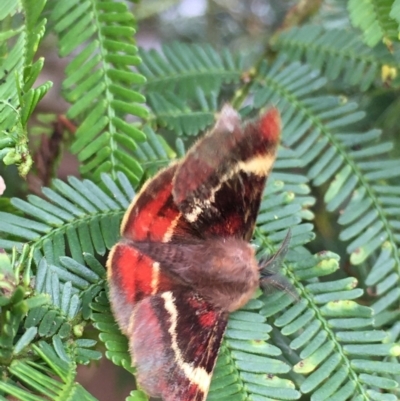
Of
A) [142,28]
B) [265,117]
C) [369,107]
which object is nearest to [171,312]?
[265,117]

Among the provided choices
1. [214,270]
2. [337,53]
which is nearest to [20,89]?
[214,270]

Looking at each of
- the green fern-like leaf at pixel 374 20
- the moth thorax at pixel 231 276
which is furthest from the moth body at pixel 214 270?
the green fern-like leaf at pixel 374 20

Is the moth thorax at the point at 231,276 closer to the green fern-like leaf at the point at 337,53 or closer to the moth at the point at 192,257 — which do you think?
the moth at the point at 192,257

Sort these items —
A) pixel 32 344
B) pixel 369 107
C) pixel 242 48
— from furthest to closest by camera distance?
Answer: pixel 242 48 < pixel 369 107 < pixel 32 344

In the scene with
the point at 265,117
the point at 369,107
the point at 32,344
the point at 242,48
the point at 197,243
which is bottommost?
the point at 32,344

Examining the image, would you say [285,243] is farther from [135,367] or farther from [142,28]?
[142,28]

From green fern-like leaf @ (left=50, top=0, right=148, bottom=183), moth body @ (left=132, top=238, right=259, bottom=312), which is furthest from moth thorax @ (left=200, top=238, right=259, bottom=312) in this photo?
green fern-like leaf @ (left=50, top=0, right=148, bottom=183)
